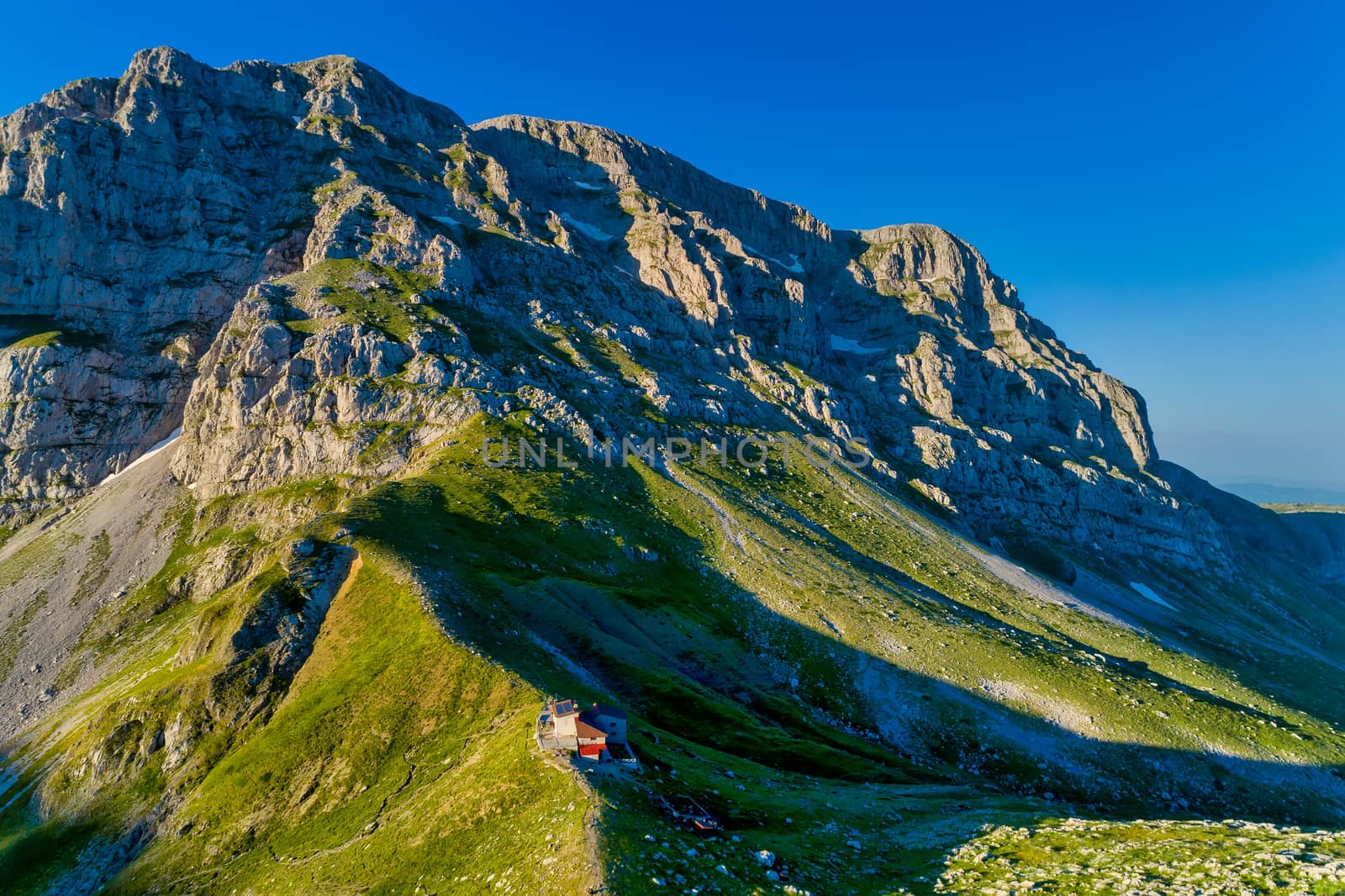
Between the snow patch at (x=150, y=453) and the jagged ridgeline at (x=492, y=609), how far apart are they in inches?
41.2

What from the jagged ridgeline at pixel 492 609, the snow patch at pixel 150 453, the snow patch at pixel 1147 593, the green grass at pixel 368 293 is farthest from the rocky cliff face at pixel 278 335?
the snow patch at pixel 1147 593

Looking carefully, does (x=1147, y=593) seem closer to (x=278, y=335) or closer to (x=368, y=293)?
(x=368, y=293)

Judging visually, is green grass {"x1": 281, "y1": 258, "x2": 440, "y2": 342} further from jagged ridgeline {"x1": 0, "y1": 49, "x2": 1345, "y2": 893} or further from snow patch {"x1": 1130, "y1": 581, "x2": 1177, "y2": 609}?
snow patch {"x1": 1130, "y1": 581, "x2": 1177, "y2": 609}

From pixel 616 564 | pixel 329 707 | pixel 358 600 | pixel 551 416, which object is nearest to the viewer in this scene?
pixel 329 707

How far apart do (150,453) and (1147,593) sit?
826ft

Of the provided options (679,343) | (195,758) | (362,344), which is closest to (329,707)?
(195,758)

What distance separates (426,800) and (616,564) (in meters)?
55.4

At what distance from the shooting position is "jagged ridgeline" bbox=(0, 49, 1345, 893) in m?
36.9

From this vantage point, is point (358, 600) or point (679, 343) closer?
point (358, 600)

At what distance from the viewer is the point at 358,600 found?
205 ft

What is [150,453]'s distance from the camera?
134m

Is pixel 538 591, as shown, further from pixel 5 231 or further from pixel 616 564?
pixel 5 231

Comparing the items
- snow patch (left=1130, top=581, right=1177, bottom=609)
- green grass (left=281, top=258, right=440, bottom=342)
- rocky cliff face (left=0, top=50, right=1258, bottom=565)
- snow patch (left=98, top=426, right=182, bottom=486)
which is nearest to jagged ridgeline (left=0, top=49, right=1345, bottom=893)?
rocky cliff face (left=0, top=50, right=1258, bottom=565)

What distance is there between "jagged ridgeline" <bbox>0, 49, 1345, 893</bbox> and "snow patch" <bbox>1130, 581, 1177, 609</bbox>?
1871 millimetres
